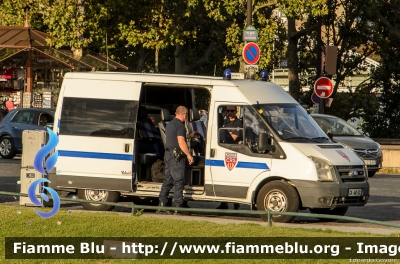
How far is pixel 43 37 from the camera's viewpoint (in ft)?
136

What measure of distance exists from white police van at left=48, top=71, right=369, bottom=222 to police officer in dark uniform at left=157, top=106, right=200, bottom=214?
36 centimetres

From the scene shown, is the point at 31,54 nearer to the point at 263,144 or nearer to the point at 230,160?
the point at 230,160

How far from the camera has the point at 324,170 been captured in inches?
631

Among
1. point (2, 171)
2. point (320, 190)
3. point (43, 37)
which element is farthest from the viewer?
point (43, 37)

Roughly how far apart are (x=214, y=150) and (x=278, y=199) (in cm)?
126

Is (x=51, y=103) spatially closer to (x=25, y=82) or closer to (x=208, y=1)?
(x=25, y=82)

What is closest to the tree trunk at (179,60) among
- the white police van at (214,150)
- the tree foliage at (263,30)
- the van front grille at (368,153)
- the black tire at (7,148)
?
the tree foliage at (263,30)

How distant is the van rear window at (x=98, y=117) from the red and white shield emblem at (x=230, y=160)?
1.60 metres

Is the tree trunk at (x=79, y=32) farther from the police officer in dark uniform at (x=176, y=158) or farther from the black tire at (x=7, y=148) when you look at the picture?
the police officer in dark uniform at (x=176, y=158)

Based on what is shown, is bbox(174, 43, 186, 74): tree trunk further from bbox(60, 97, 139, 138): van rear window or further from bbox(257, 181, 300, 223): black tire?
bbox(257, 181, 300, 223): black tire

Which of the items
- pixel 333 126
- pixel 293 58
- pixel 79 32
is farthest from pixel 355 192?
pixel 293 58

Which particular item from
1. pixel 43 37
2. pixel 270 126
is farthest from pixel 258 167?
pixel 43 37

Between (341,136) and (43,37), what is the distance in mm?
16111

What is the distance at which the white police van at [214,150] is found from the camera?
16125 mm
